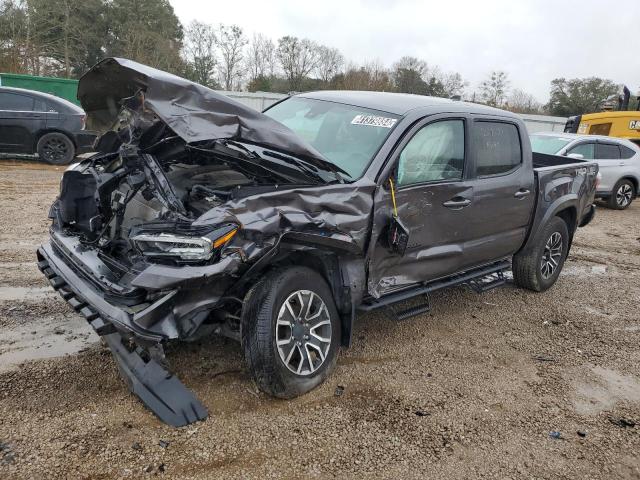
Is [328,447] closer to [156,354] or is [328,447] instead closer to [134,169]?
[156,354]

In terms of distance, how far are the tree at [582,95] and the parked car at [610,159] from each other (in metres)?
29.0

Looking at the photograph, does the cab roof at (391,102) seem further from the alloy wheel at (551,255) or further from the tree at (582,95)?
the tree at (582,95)

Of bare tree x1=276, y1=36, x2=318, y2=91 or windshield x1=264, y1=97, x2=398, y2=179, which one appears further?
bare tree x1=276, y1=36, x2=318, y2=91

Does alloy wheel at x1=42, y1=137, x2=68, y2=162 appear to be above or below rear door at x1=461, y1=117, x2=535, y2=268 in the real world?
below

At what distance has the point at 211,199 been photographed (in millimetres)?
3268

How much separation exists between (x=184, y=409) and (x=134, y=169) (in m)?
1.65

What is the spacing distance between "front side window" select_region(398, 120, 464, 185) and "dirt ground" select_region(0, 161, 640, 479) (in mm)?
1378

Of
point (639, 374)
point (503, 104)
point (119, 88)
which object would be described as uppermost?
point (503, 104)

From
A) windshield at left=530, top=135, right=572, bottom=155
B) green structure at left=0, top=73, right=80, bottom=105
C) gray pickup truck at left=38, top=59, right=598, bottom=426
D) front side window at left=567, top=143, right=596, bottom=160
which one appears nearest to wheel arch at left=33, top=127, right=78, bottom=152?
green structure at left=0, top=73, right=80, bottom=105

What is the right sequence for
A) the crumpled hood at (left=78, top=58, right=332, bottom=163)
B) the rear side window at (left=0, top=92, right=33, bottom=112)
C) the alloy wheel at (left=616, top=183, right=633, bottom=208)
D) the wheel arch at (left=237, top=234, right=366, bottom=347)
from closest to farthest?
the crumpled hood at (left=78, top=58, right=332, bottom=163) → the wheel arch at (left=237, top=234, right=366, bottom=347) → the rear side window at (left=0, top=92, right=33, bottom=112) → the alloy wheel at (left=616, top=183, right=633, bottom=208)

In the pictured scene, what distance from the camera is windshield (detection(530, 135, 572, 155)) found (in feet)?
36.8

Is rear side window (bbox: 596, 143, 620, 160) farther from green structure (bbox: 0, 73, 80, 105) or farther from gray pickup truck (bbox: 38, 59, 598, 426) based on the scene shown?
green structure (bbox: 0, 73, 80, 105)

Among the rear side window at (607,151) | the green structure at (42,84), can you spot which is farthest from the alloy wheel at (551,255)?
the green structure at (42,84)

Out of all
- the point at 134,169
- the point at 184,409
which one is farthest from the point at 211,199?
the point at 184,409
